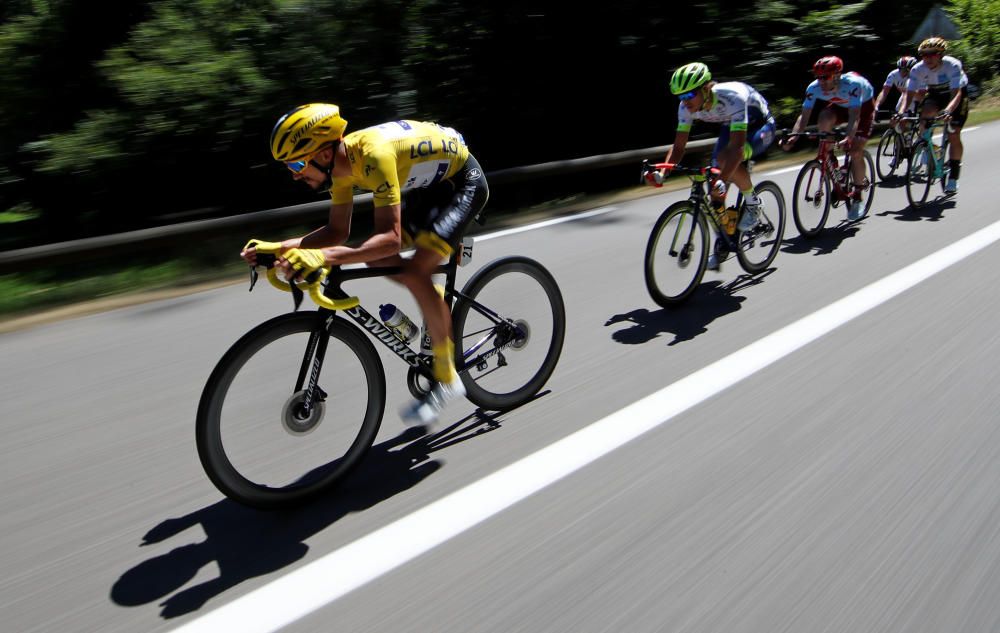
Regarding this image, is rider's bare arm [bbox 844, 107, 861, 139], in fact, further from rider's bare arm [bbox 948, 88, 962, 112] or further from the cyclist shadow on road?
the cyclist shadow on road

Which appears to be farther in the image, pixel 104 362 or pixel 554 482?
pixel 104 362

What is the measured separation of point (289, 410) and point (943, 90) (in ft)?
30.3

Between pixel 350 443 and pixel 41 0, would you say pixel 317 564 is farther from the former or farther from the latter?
pixel 41 0

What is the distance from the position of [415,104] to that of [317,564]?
35.0 ft

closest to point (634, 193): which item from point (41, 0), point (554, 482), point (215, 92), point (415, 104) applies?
point (415, 104)

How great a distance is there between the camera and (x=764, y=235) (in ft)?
23.5

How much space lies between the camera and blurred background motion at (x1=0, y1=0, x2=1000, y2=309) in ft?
35.7

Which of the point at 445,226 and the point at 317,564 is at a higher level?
the point at 445,226

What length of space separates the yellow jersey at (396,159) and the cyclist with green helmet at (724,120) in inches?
99.7

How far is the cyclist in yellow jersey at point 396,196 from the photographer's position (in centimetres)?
351

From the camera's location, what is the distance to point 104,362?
218 inches

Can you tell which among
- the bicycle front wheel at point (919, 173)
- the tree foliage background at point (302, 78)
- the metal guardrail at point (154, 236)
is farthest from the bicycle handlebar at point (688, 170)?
the tree foliage background at point (302, 78)

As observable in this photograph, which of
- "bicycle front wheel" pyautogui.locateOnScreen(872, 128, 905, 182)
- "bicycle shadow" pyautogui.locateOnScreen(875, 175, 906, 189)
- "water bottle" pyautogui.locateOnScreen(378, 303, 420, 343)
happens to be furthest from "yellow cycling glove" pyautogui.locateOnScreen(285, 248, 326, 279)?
"bicycle shadow" pyautogui.locateOnScreen(875, 175, 906, 189)

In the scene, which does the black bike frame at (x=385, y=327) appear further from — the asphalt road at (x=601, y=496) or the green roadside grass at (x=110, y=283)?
the green roadside grass at (x=110, y=283)
